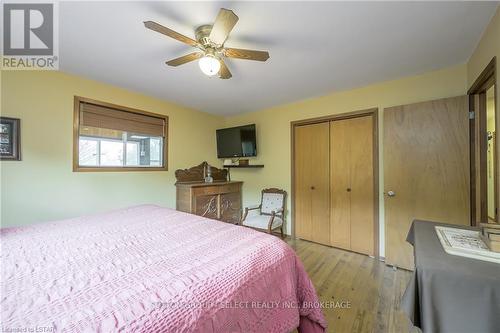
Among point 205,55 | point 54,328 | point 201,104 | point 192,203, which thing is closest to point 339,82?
point 205,55

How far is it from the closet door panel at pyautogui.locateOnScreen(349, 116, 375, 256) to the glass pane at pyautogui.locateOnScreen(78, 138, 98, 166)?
353 cm

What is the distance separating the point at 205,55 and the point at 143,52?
80cm

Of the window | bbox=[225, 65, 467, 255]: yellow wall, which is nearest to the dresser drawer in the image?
bbox=[225, 65, 467, 255]: yellow wall

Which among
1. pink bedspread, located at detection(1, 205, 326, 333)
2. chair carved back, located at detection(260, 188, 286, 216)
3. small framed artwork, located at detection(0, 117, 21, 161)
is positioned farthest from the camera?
chair carved back, located at detection(260, 188, 286, 216)

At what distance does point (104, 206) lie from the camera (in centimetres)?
264

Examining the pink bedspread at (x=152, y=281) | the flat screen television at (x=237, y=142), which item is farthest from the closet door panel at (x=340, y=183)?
the pink bedspread at (x=152, y=281)

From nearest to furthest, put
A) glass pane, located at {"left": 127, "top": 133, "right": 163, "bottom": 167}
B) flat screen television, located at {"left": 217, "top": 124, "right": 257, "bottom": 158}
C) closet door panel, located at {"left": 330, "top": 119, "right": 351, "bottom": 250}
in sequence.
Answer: closet door panel, located at {"left": 330, "top": 119, "right": 351, "bottom": 250}
glass pane, located at {"left": 127, "top": 133, "right": 163, "bottom": 167}
flat screen television, located at {"left": 217, "top": 124, "right": 257, "bottom": 158}

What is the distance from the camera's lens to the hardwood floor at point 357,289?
1.59m

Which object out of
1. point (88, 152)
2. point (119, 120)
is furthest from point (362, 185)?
point (88, 152)

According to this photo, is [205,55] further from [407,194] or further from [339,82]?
[407,194]

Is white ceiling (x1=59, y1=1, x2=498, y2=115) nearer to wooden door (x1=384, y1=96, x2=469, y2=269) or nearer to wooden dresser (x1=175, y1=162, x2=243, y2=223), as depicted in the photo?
wooden door (x1=384, y1=96, x2=469, y2=269)

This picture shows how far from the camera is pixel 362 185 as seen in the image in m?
2.79

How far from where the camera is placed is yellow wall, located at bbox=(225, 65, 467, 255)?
7.51 feet

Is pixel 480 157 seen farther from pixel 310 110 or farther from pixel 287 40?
pixel 287 40
